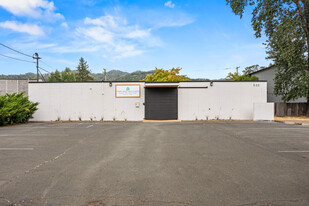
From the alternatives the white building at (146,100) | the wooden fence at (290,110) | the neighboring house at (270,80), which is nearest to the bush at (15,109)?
the white building at (146,100)

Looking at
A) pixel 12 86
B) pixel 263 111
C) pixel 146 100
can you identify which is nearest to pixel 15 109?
pixel 146 100

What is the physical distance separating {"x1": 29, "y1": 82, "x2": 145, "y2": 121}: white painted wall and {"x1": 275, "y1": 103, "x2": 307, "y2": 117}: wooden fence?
15.5 meters

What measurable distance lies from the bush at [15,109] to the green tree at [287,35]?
23.2m

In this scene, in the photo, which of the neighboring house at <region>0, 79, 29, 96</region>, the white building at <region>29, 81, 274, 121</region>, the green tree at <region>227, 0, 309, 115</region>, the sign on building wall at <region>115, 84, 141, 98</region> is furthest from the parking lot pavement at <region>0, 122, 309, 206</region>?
the neighboring house at <region>0, 79, 29, 96</region>

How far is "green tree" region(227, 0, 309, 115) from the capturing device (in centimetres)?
1727

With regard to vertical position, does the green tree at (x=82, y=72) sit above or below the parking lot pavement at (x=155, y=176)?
above

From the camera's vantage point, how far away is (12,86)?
1754 inches

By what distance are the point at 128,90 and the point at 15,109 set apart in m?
9.29

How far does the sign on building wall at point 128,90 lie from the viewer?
55.9 ft

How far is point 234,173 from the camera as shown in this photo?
4.18 m

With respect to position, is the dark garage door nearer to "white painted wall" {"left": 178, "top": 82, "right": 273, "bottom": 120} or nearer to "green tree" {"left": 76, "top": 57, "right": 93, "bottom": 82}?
"white painted wall" {"left": 178, "top": 82, "right": 273, "bottom": 120}

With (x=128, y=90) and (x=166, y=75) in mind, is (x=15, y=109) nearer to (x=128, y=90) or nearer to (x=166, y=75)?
(x=128, y=90)

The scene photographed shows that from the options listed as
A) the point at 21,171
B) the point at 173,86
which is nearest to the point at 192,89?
the point at 173,86

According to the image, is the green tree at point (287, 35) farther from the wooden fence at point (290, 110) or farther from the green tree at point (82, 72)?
the green tree at point (82, 72)
